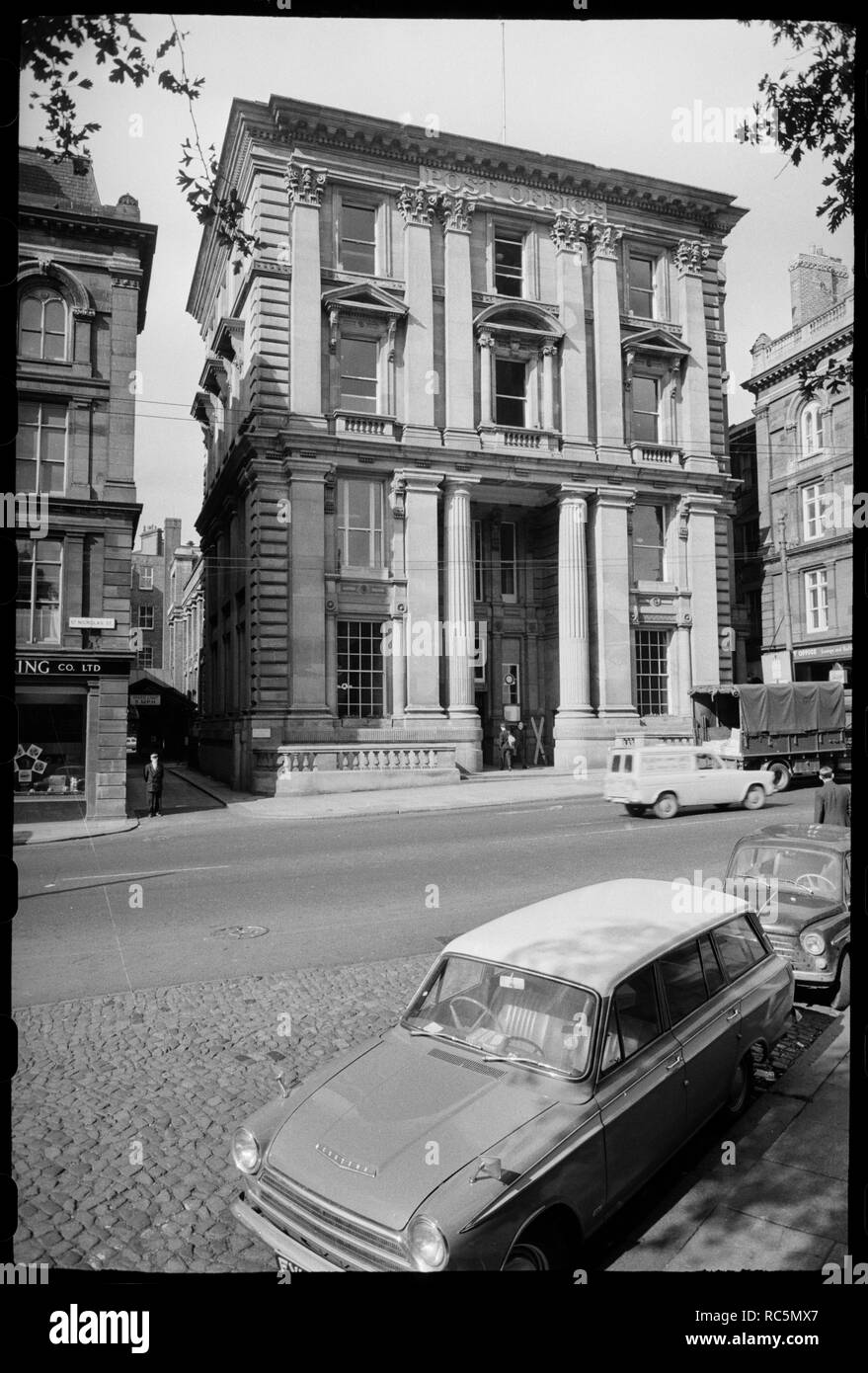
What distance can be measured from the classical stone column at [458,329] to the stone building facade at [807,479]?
14541 millimetres

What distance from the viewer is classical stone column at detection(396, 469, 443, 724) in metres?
22.9

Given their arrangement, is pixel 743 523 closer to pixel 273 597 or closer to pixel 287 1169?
pixel 287 1169

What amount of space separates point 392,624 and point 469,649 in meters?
2.62

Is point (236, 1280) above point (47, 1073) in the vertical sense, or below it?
above

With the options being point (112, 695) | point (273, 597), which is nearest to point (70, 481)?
point (112, 695)

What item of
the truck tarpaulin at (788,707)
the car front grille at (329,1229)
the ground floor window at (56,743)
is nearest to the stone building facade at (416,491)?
the truck tarpaulin at (788,707)

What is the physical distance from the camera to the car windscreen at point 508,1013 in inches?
156

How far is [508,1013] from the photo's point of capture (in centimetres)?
421

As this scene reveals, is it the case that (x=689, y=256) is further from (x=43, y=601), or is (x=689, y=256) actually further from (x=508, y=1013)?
(x=43, y=601)

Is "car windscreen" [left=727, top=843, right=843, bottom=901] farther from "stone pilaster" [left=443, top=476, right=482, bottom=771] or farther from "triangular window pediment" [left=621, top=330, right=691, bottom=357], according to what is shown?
"stone pilaster" [left=443, top=476, right=482, bottom=771]

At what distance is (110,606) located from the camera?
17.4 m

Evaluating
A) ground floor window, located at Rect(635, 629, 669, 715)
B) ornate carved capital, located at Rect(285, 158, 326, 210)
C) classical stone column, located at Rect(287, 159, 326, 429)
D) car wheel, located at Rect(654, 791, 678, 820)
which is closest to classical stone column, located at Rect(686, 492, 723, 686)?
ground floor window, located at Rect(635, 629, 669, 715)

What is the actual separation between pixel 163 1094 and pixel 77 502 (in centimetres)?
1438

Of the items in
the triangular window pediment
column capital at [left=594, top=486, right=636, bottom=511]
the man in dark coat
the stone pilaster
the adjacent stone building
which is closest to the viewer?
the man in dark coat
